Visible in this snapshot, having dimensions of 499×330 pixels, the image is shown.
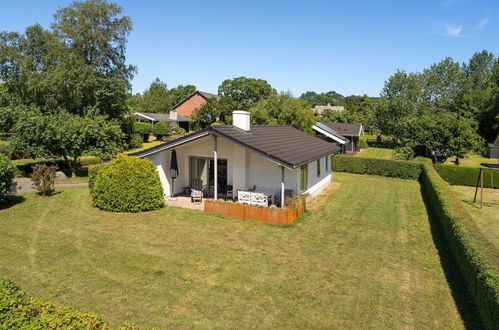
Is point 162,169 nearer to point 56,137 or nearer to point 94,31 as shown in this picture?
point 56,137

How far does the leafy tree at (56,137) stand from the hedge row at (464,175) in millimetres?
25777

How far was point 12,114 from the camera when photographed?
28875 mm

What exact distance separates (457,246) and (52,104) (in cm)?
3427

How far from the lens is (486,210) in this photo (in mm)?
17422

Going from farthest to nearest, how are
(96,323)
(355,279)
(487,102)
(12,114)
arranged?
(487,102), (12,114), (355,279), (96,323)

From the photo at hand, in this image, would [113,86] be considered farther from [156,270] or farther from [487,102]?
[487,102]

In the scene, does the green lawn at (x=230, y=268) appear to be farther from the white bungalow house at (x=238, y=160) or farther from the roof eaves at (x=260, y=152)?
the roof eaves at (x=260, y=152)

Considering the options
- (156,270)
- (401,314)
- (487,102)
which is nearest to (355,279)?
(401,314)

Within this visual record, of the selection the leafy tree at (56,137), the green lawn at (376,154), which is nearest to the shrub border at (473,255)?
the leafy tree at (56,137)

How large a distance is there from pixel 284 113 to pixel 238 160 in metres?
23.3

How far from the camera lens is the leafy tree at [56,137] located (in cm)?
2388

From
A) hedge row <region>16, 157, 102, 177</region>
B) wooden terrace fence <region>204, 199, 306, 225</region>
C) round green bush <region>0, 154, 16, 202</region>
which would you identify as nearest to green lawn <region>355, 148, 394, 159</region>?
wooden terrace fence <region>204, 199, 306, 225</region>

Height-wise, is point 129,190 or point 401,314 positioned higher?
point 129,190

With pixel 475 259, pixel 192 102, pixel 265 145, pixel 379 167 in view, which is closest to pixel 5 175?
pixel 265 145
